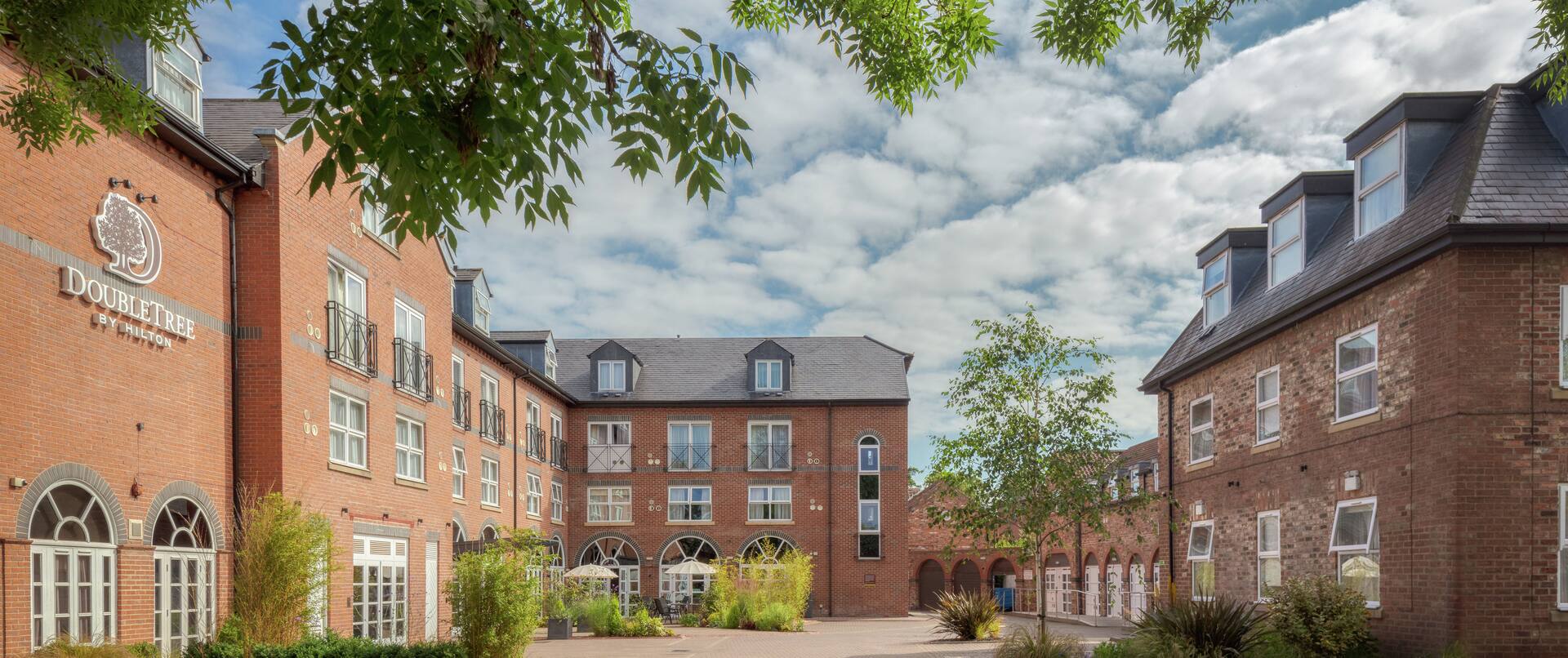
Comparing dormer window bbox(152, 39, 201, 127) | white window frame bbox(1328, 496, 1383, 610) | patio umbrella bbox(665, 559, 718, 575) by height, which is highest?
dormer window bbox(152, 39, 201, 127)

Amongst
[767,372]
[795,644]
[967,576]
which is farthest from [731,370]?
[967,576]

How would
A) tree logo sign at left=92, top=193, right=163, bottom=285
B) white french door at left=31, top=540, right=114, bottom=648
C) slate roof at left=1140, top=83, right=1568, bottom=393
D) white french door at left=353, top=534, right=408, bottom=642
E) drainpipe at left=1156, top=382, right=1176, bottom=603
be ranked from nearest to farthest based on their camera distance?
white french door at left=31, top=540, right=114, bottom=648 < tree logo sign at left=92, top=193, right=163, bottom=285 < slate roof at left=1140, top=83, right=1568, bottom=393 < white french door at left=353, top=534, right=408, bottom=642 < drainpipe at left=1156, top=382, right=1176, bottom=603

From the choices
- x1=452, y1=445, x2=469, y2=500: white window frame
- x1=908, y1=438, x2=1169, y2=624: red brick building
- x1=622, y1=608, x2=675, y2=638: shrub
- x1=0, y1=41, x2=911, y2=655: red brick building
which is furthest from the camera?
x1=908, y1=438, x2=1169, y2=624: red brick building

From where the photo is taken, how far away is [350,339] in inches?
714

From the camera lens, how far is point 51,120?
7.96 meters

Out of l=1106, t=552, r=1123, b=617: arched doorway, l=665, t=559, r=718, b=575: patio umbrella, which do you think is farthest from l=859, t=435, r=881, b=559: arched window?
l=1106, t=552, r=1123, b=617: arched doorway

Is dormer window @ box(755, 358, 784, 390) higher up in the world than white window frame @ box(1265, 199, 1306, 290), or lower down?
lower down

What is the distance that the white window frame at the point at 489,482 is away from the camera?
28394mm

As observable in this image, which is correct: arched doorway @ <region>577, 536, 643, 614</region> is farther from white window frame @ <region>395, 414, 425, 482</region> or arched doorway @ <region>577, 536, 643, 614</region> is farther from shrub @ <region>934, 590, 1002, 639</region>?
white window frame @ <region>395, 414, 425, 482</region>

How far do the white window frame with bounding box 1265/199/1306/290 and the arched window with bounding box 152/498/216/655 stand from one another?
15.0 meters

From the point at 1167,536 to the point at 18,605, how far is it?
18.5 meters

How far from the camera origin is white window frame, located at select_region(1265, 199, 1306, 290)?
17.5 m

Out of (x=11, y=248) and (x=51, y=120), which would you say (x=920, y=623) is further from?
(x=51, y=120)

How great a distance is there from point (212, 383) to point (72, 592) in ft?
11.6
